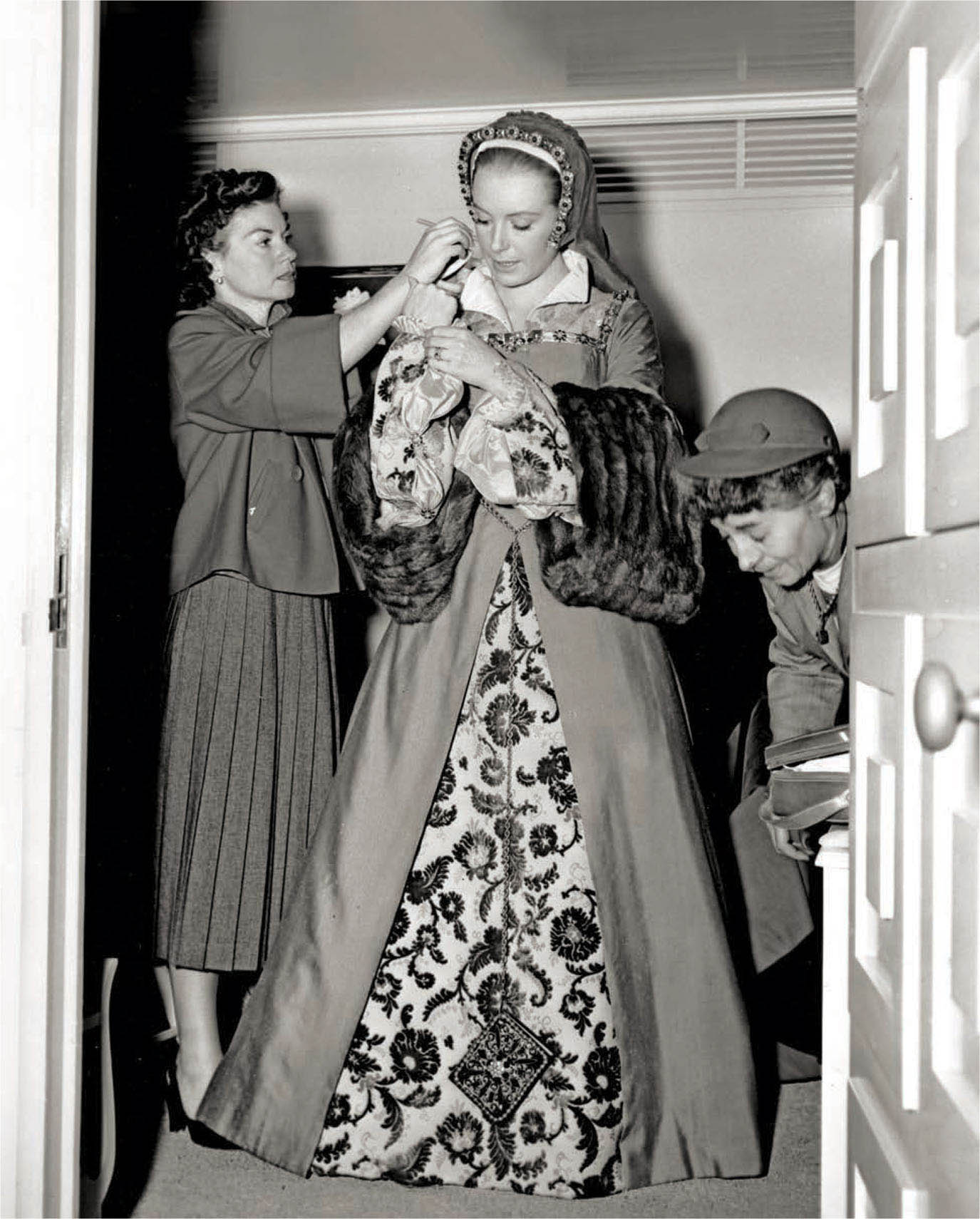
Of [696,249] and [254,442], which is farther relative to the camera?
[696,249]

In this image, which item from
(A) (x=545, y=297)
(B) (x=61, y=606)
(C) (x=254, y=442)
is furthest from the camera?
(C) (x=254, y=442)

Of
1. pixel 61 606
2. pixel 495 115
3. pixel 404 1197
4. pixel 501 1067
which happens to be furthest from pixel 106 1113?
pixel 495 115

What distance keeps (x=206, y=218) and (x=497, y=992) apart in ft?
4.38

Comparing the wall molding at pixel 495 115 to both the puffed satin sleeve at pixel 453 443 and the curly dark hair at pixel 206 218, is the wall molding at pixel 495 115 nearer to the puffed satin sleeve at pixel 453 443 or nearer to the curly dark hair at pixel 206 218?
the curly dark hair at pixel 206 218

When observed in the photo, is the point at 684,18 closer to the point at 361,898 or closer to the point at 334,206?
the point at 334,206

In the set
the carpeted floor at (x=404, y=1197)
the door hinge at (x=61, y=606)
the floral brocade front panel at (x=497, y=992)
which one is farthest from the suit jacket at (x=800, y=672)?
the door hinge at (x=61, y=606)

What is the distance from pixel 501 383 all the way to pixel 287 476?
60 centimetres

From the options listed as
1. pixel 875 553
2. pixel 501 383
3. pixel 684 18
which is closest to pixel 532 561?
pixel 501 383

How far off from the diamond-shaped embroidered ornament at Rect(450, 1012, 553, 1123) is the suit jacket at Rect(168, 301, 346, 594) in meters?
0.76

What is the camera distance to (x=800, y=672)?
193 centimetres

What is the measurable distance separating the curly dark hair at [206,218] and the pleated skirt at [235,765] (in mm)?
497

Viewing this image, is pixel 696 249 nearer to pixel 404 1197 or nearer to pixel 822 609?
pixel 822 609

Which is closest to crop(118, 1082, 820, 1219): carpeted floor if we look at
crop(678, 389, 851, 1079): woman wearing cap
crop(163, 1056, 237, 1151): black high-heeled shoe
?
crop(163, 1056, 237, 1151): black high-heeled shoe

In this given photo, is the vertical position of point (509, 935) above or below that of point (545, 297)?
below
